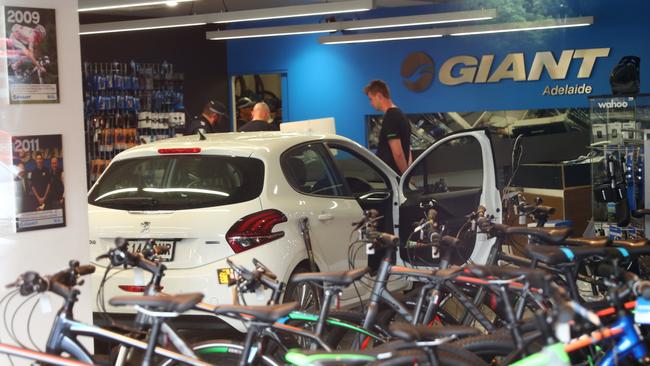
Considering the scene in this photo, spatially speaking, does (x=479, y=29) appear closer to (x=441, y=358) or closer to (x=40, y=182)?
(x=40, y=182)

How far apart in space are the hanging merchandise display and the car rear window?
6453mm

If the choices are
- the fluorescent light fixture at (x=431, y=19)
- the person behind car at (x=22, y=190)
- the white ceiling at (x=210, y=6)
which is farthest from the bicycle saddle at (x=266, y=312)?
the white ceiling at (x=210, y=6)

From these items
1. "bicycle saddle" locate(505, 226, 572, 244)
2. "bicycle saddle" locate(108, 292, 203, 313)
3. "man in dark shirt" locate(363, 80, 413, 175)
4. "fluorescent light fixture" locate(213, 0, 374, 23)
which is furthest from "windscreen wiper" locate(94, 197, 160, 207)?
"fluorescent light fixture" locate(213, 0, 374, 23)

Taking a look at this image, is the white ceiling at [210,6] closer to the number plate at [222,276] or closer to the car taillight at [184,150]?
the car taillight at [184,150]

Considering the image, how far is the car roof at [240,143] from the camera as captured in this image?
18.3 feet

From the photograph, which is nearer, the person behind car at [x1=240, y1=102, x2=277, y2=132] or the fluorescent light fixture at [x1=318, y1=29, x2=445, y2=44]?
the person behind car at [x1=240, y1=102, x2=277, y2=132]

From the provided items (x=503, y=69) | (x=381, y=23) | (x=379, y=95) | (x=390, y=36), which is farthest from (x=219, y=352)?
(x=503, y=69)

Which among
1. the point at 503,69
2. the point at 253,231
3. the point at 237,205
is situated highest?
the point at 503,69

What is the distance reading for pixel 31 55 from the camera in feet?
14.7

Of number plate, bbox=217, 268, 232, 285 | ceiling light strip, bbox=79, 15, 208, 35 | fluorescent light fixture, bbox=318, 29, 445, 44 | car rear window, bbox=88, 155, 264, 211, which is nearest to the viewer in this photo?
number plate, bbox=217, 268, 232, 285

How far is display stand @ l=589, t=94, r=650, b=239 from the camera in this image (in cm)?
826

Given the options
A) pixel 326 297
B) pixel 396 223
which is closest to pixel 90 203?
pixel 396 223

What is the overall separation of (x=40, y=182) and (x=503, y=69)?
30.2ft

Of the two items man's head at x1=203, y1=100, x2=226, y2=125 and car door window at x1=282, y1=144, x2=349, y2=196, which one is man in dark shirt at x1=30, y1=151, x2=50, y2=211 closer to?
car door window at x1=282, y1=144, x2=349, y2=196
